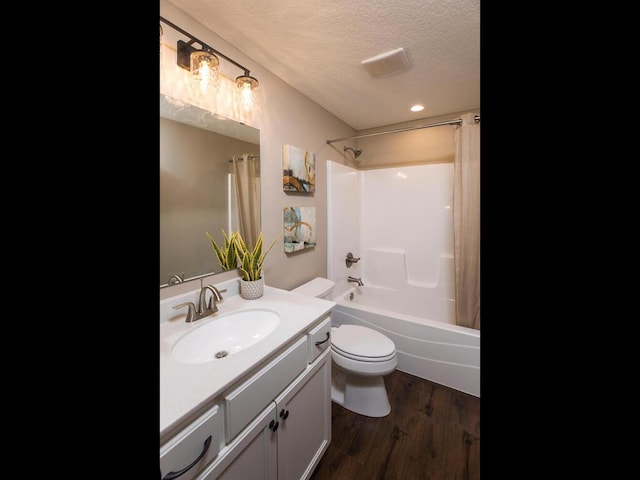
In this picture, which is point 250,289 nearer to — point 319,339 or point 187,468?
point 319,339

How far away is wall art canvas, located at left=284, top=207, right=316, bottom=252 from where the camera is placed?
1.69 meters

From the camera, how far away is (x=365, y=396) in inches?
60.9

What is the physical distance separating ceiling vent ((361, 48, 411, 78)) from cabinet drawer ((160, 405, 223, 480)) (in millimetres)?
1695

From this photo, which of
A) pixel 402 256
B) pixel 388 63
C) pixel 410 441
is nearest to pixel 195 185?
pixel 388 63

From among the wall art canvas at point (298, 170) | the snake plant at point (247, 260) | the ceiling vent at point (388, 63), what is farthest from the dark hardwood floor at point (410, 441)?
the ceiling vent at point (388, 63)

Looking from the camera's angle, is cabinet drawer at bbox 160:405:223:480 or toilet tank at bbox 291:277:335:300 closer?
cabinet drawer at bbox 160:405:223:480

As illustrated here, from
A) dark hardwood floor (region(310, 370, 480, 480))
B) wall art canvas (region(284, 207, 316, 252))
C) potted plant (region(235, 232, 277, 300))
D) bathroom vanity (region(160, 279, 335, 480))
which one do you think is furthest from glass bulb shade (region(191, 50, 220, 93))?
dark hardwood floor (region(310, 370, 480, 480))

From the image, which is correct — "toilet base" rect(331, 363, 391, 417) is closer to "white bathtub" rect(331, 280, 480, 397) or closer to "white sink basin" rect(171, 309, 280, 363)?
"white bathtub" rect(331, 280, 480, 397)

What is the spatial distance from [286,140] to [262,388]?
1.41 metres
